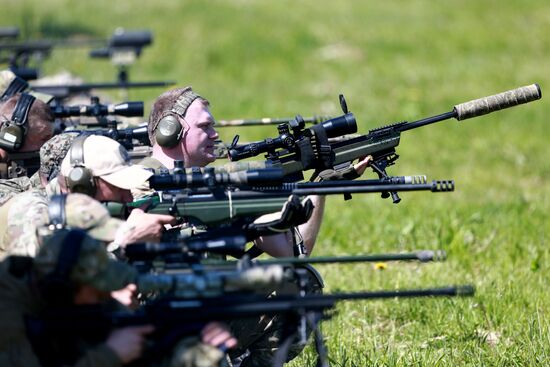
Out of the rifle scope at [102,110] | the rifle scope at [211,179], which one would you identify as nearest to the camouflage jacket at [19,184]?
the rifle scope at [102,110]

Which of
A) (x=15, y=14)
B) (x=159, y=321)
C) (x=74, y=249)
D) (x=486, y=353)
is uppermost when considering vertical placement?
(x=15, y=14)

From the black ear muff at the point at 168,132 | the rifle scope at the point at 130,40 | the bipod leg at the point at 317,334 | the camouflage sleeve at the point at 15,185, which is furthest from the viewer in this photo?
the rifle scope at the point at 130,40

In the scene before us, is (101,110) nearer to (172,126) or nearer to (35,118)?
(35,118)

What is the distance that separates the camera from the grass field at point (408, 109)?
855 cm

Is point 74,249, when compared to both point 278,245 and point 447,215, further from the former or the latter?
point 447,215

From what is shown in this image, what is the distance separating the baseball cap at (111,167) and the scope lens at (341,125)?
1.55 meters

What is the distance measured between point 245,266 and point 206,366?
0.57 metres

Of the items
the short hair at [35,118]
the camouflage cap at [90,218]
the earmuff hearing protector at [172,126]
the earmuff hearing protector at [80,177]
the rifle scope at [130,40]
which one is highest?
the rifle scope at [130,40]

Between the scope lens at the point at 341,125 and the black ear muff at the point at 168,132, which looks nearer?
the scope lens at the point at 341,125

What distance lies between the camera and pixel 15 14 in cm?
2425

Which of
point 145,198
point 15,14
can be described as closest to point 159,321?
point 145,198

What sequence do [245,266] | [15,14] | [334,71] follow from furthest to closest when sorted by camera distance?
[15,14], [334,71], [245,266]

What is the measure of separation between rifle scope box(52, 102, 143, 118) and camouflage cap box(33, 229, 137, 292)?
3.83 m

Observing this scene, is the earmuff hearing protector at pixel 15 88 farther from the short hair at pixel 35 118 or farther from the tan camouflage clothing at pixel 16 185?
the tan camouflage clothing at pixel 16 185
